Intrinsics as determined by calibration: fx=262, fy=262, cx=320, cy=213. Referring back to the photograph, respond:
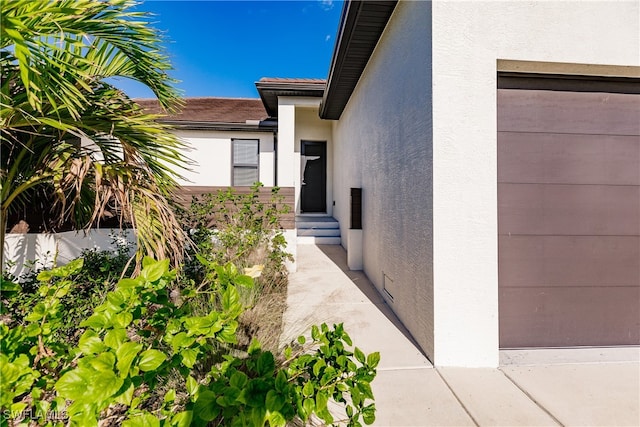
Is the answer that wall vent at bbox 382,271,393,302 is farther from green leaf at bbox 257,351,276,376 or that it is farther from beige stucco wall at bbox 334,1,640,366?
green leaf at bbox 257,351,276,376

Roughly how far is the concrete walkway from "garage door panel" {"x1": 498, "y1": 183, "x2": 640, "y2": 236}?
1253mm

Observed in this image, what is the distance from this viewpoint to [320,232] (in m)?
7.83

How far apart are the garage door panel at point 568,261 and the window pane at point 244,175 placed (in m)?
8.29

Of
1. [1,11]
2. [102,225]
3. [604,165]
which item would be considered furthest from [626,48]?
[102,225]

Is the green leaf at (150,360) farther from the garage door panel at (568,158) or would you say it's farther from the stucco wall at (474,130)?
the garage door panel at (568,158)

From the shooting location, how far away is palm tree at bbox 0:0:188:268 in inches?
80.4

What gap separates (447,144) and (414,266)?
4.46ft

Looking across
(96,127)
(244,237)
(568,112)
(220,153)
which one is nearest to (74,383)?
(96,127)

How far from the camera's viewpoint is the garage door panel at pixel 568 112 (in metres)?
2.73

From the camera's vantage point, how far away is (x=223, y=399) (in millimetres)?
984

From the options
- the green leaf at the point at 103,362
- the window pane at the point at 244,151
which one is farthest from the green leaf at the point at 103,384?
the window pane at the point at 244,151

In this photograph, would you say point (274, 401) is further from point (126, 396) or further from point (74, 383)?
point (74, 383)

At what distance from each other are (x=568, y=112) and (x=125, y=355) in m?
4.09

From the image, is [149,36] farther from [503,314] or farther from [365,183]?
[503,314]
